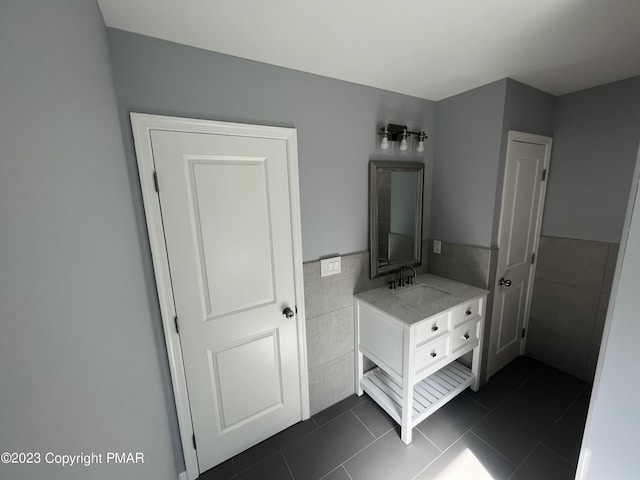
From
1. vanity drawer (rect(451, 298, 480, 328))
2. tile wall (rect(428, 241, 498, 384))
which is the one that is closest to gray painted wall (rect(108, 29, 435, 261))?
tile wall (rect(428, 241, 498, 384))

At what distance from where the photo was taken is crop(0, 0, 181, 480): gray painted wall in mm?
358

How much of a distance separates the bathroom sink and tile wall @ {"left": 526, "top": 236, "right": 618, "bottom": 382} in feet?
3.66

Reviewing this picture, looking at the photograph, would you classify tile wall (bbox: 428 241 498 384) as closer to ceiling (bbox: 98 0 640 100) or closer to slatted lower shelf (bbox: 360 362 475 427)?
slatted lower shelf (bbox: 360 362 475 427)

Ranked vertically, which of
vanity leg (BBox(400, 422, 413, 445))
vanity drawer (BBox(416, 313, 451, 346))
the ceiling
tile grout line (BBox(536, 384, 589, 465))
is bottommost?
tile grout line (BBox(536, 384, 589, 465))

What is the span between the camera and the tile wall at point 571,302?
1.98 m

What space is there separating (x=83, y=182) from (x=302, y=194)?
1097 mm

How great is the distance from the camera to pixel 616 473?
962 millimetres

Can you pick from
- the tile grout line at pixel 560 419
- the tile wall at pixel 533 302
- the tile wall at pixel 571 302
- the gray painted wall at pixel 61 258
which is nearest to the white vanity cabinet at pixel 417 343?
the tile wall at pixel 533 302

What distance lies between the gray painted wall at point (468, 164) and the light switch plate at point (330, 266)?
1.06 meters

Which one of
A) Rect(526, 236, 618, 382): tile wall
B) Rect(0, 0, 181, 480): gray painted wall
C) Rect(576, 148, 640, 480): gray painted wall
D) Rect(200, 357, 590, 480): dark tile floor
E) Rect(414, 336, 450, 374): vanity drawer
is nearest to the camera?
Rect(0, 0, 181, 480): gray painted wall

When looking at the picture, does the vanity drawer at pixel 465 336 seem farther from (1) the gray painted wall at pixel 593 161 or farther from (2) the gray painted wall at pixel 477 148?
(1) the gray painted wall at pixel 593 161

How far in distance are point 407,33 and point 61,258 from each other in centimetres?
151

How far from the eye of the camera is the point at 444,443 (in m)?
1.64

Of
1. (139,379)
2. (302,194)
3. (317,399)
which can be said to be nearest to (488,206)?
(302,194)
